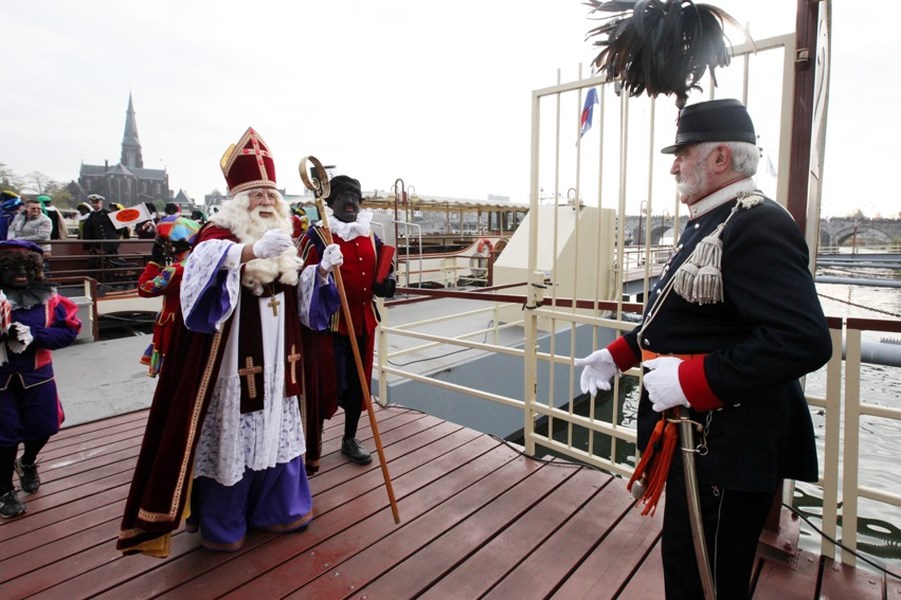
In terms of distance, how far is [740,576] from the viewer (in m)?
1.32

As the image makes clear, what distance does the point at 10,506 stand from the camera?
8.13 feet

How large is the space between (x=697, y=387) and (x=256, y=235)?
6.11 feet

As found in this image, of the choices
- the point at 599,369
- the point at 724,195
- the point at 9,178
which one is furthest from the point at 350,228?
the point at 9,178

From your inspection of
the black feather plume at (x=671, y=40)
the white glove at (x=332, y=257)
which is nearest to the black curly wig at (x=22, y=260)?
the white glove at (x=332, y=257)

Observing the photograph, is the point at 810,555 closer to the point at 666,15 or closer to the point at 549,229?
the point at 666,15

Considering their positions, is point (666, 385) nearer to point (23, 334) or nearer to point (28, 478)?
point (23, 334)

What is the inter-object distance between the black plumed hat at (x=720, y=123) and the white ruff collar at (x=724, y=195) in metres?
0.11

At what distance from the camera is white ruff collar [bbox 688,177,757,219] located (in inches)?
51.9

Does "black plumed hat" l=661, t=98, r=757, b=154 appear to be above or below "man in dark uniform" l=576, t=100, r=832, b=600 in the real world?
above

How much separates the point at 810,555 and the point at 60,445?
422 centimetres

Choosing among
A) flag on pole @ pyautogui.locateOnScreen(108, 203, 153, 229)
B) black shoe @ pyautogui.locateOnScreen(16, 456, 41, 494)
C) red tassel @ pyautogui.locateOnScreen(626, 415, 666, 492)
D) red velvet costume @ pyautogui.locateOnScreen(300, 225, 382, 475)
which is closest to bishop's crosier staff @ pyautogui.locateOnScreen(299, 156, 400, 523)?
red velvet costume @ pyautogui.locateOnScreen(300, 225, 382, 475)

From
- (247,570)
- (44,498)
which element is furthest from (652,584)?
(44,498)

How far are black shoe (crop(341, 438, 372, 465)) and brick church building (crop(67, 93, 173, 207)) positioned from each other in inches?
2755

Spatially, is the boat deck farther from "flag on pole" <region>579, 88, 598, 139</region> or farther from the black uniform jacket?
"flag on pole" <region>579, 88, 598, 139</region>
